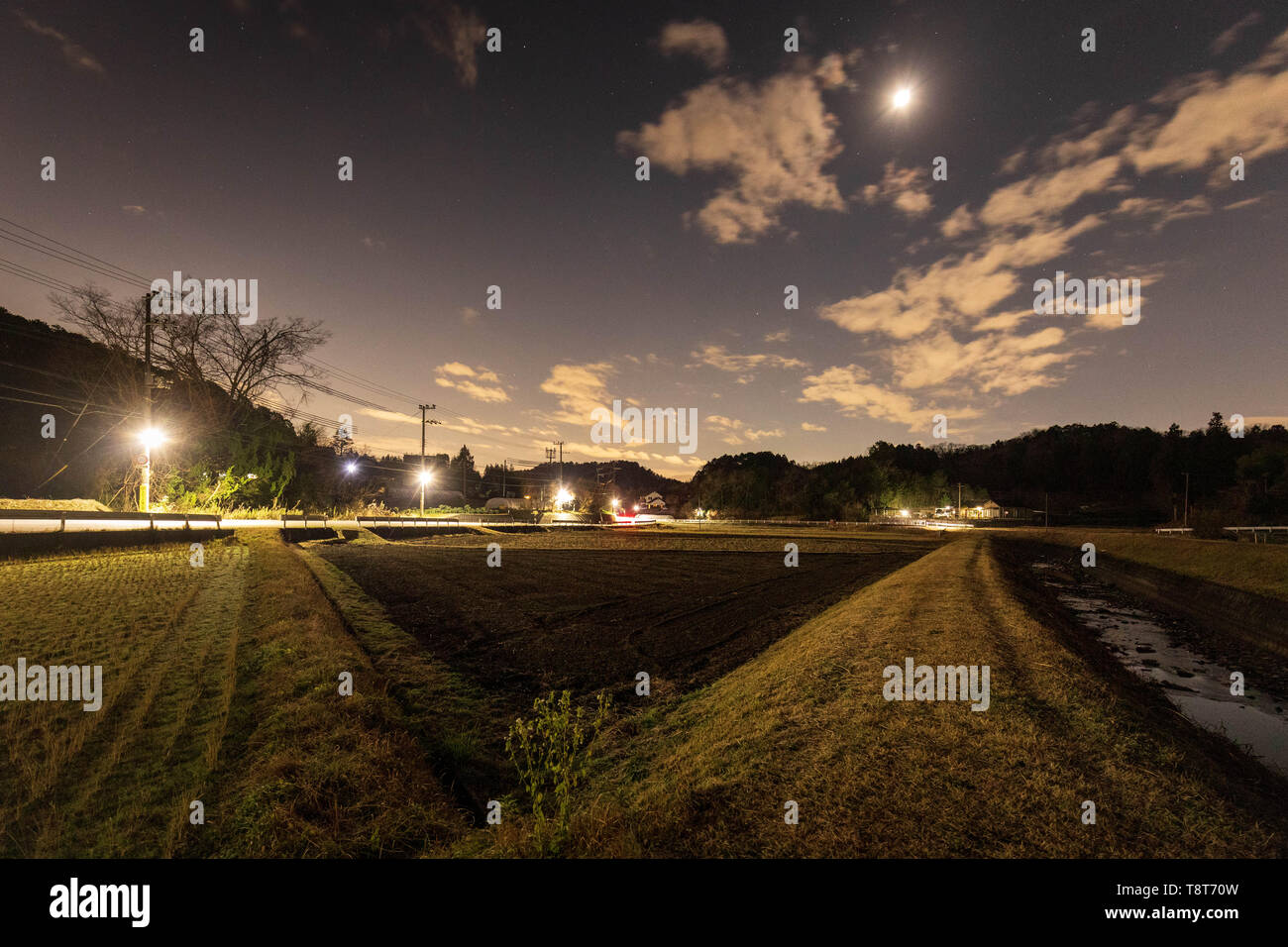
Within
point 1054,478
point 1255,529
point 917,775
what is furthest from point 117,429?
point 1054,478

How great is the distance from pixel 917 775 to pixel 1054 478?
203565mm

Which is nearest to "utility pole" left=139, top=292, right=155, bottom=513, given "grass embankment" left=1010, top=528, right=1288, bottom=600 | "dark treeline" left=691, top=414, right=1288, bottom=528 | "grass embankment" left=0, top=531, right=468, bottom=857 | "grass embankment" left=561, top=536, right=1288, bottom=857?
"grass embankment" left=0, top=531, right=468, bottom=857

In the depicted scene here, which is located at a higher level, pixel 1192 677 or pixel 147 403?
pixel 147 403

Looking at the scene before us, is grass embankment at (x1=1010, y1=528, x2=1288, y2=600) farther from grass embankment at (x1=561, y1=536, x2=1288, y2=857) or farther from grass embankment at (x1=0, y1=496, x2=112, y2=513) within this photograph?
grass embankment at (x1=0, y1=496, x2=112, y2=513)

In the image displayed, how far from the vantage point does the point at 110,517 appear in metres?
25.9

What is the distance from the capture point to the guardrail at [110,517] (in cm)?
2280

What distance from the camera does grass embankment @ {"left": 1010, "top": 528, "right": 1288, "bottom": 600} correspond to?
2341 centimetres

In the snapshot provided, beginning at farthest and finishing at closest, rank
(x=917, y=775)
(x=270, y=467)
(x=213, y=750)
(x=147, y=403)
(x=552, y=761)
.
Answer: (x=270, y=467) < (x=147, y=403) < (x=552, y=761) < (x=213, y=750) < (x=917, y=775)

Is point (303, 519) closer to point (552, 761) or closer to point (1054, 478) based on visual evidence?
point (552, 761)

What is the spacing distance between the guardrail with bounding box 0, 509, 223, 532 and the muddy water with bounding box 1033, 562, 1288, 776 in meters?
38.8

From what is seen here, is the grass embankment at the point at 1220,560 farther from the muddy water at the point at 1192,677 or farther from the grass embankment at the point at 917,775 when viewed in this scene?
the grass embankment at the point at 917,775

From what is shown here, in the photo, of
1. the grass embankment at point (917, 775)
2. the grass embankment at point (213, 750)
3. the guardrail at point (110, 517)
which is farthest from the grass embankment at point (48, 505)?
the grass embankment at point (917, 775)
